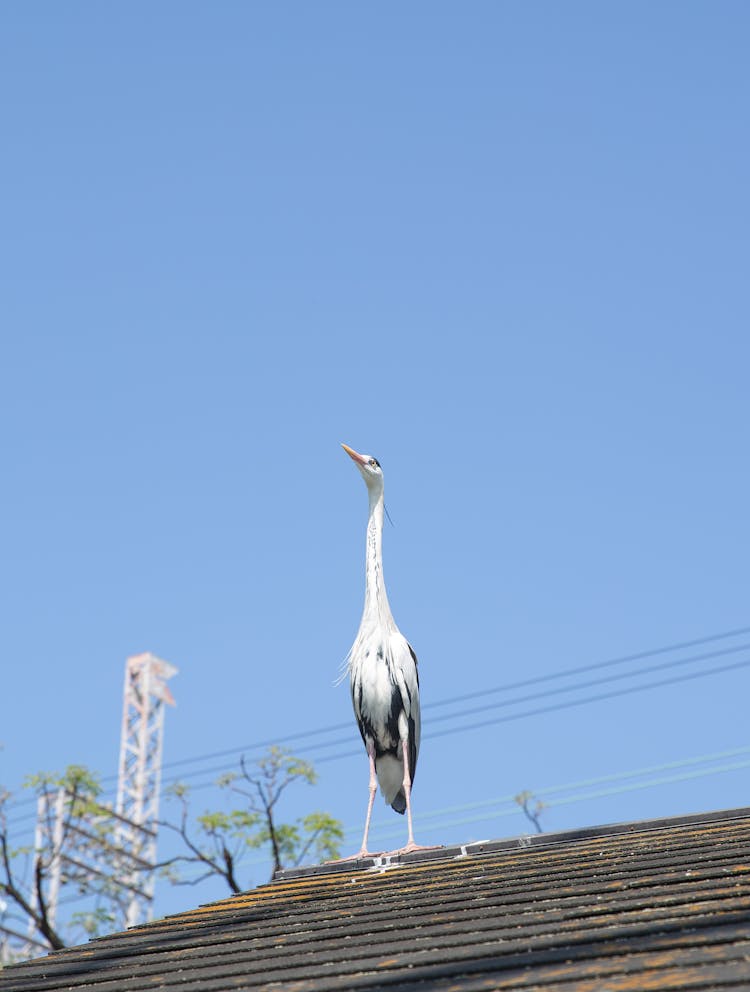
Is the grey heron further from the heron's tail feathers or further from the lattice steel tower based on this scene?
the lattice steel tower

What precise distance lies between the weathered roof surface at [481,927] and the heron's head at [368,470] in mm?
3665

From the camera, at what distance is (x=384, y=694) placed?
9.73m

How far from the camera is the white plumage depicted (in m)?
9.77

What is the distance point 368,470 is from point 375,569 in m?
1.15

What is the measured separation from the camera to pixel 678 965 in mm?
4637

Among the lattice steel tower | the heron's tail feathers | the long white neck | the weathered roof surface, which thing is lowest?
the weathered roof surface

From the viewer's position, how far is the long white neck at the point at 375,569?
10.0 metres

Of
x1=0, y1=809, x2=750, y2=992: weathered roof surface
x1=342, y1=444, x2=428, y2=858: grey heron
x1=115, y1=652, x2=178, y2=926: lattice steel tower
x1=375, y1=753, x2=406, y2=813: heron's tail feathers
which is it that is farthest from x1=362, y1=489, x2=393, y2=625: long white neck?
x1=115, y1=652, x2=178, y2=926: lattice steel tower

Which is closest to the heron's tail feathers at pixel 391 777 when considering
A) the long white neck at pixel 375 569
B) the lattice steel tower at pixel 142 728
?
the long white neck at pixel 375 569

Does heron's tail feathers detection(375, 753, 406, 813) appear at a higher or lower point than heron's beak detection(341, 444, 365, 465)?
lower

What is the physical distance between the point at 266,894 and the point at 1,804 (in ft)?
42.2

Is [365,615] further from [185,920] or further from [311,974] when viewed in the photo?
[311,974]

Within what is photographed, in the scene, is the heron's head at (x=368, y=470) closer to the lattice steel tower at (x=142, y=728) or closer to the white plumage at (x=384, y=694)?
the white plumage at (x=384, y=694)

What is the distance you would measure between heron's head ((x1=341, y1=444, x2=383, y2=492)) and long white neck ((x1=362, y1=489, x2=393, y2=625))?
0.20 feet
